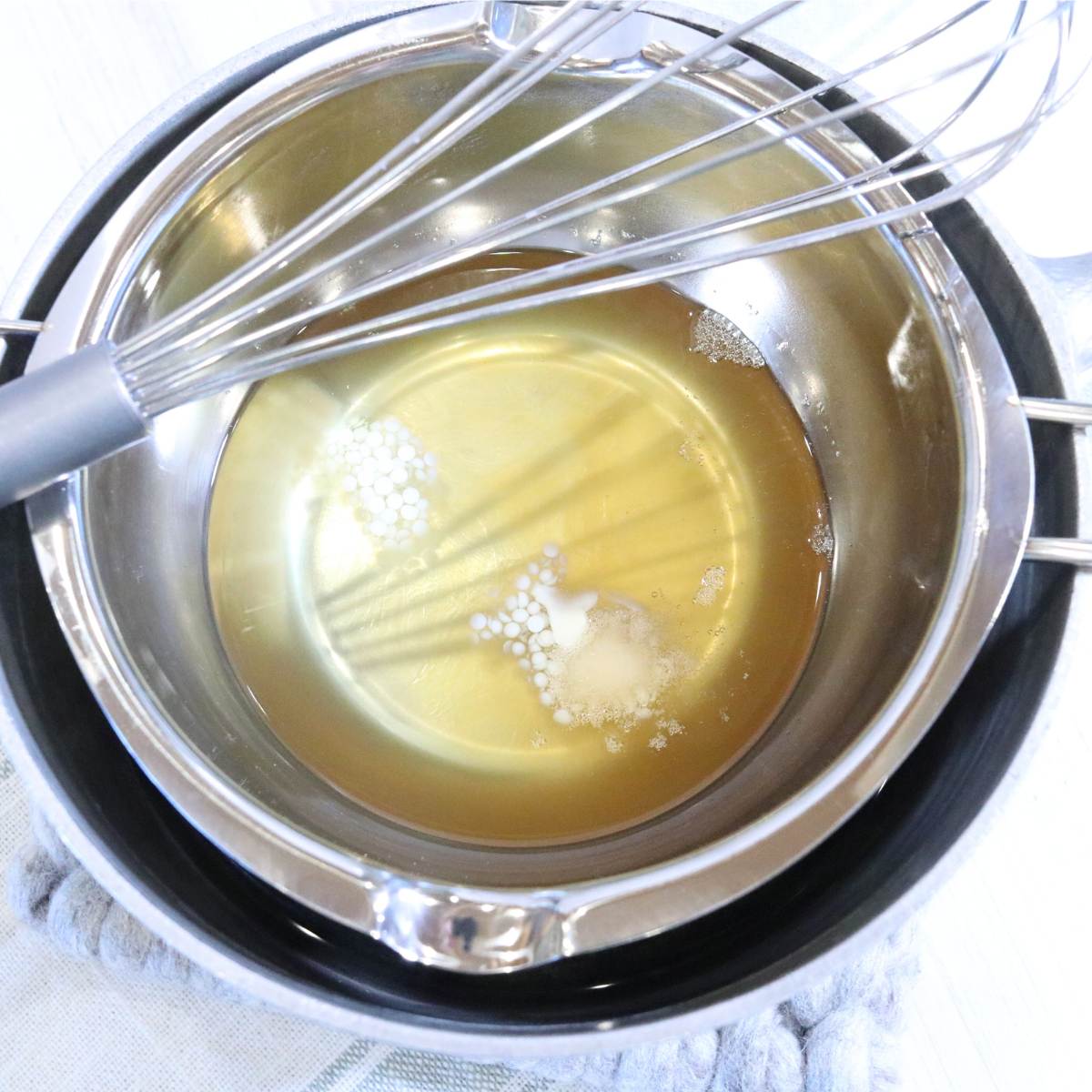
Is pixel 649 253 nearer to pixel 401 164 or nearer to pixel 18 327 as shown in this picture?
pixel 401 164

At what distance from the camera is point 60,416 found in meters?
0.34

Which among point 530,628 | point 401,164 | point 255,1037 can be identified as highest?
point 401,164

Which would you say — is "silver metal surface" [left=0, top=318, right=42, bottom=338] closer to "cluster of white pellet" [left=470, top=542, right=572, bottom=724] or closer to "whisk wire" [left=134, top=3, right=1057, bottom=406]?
"whisk wire" [left=134, top=3, right=1057, bottom=406]

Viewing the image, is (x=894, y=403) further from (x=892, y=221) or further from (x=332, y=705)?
(x=332, y=705)

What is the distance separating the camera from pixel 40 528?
1.22ft

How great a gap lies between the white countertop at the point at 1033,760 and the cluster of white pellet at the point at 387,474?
0.69ft

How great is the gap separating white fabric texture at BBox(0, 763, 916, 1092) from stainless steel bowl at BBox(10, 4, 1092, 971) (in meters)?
0.08

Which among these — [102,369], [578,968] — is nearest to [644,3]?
[102,369]

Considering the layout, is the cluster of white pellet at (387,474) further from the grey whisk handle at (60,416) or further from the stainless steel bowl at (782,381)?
the grey whisk handle at (60,416)

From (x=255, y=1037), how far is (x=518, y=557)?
26 centimetres

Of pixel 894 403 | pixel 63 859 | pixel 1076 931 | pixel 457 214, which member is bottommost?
pixel 1076 931

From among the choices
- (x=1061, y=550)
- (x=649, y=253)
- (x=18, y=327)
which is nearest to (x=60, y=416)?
(x=18, y=327)

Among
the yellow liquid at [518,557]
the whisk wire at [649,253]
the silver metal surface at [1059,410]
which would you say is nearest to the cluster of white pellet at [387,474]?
the yellow liquid at [518,557]

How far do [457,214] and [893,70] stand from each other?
27 centimetres
